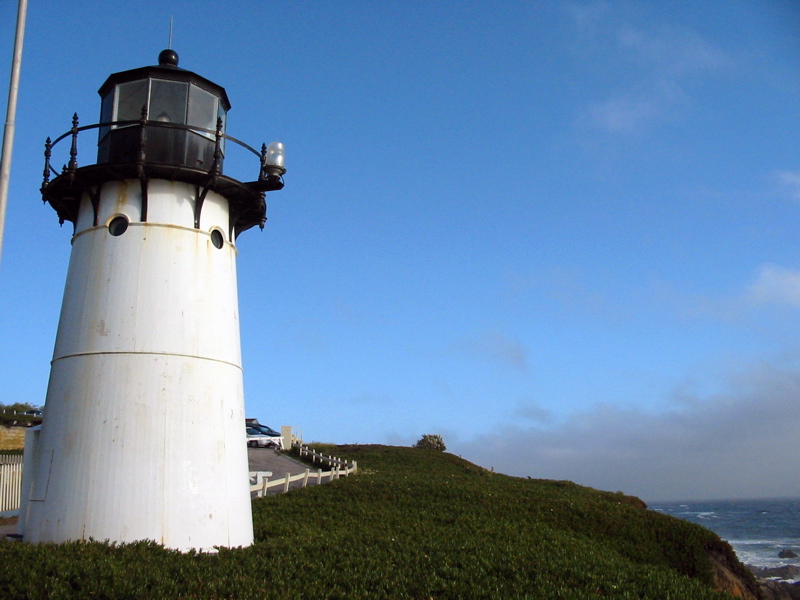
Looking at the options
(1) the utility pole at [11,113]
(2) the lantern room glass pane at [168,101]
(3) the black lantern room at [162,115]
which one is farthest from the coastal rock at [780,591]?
(1) the utility pole at [11,113]

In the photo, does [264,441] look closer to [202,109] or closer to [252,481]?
[252,481]

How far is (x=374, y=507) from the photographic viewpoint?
18.6 metres

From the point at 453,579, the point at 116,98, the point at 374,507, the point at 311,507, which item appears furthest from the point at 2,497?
the point at 453,579

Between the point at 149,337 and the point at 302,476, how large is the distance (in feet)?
42.3

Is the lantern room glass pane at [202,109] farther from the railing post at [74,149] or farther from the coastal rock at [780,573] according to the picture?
the coastal rock at [780,573]

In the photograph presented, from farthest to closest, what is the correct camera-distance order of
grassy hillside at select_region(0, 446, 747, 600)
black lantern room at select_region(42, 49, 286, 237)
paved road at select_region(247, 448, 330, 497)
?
paved road at select_region(247, 448, 330, 497) → black lantern room at select_region(42, 49, 286, 237) → grassy hillside at select_region(0, 446, 747, 600)

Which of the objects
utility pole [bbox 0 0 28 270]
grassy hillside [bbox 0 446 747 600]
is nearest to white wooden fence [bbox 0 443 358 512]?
grassy hillside [bbox 0 446 747 600]

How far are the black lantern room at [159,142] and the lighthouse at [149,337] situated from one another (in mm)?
24

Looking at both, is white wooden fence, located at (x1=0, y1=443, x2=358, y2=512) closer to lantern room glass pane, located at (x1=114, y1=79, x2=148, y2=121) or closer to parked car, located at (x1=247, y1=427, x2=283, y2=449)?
parked car, located at (x1=247, y1=427, x2=283, y2=449)

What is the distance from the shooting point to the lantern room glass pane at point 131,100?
12.6m

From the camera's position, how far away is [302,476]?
926 inches

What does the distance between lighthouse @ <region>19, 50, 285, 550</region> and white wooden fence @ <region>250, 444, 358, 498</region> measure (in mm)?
7919

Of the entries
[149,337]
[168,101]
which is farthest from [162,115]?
[149,337]

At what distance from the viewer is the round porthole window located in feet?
40.3
